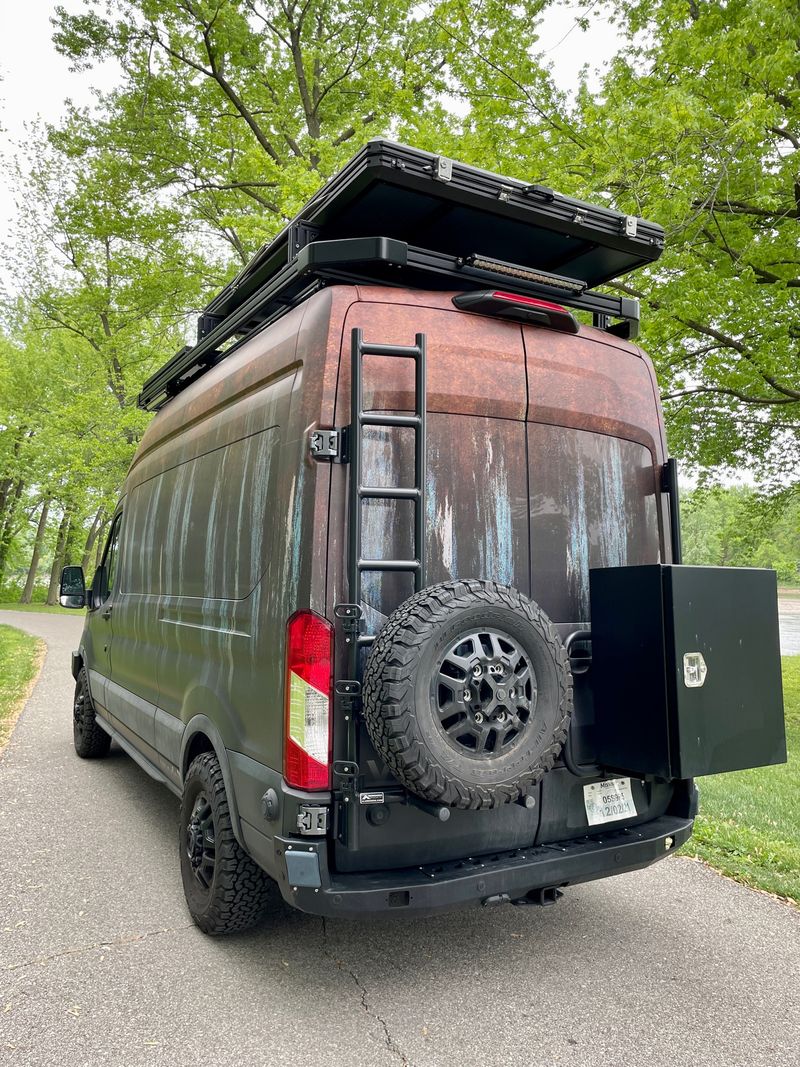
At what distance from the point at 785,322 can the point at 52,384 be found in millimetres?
Result: 25988

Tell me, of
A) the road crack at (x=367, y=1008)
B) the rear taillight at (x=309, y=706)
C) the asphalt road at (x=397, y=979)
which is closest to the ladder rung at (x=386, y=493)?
the rear taillight at (x=309, y=706)

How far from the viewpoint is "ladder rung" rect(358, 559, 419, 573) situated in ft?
8.82

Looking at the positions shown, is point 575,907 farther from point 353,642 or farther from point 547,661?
point 353,642

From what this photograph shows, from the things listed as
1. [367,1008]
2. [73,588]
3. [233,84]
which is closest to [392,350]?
[367,1008]

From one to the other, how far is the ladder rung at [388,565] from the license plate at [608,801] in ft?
3.90

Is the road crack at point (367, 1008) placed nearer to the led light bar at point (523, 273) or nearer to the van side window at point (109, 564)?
Answer: the led light bar at point (523, 273)

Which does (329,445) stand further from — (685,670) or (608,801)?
(608,801)

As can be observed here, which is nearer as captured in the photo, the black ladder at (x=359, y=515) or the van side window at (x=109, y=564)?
the black ladder at (x=359, y=515)

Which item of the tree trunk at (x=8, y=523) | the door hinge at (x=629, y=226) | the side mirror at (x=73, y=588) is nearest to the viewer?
the door hinge at (x=629, y=226)

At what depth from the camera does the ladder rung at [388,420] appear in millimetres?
2750

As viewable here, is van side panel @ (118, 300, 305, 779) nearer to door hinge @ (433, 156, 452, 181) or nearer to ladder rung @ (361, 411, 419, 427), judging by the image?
ladder rung @ (361, 411, 419, 427)

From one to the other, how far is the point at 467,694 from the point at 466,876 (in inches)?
27.3

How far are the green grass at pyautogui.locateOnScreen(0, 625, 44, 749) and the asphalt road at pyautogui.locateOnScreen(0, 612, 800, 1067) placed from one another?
14.4 ft

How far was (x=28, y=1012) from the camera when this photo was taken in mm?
2760
